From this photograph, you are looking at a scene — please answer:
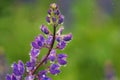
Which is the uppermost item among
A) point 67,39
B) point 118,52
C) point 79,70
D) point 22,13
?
point 22,13

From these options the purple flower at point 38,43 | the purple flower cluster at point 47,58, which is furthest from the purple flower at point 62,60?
the purple flower at point 38,43

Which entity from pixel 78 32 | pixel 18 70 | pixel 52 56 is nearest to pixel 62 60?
pixel 52 56

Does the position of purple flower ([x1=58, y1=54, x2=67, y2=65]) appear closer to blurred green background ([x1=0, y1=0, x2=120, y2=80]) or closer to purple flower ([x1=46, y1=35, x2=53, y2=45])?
purple flower ([x1=46, y1=35, x2=53, y2=45])

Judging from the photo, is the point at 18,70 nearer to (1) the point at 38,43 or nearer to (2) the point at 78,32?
(1) the point at 38,43

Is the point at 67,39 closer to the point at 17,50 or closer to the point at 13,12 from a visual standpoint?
the point at 17,50

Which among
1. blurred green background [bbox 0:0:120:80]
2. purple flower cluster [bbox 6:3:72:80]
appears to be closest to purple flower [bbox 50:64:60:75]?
purple flower cluster [bbox 6:3:72:80]

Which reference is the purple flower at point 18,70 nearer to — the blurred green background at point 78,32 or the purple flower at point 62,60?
the purple flower at point 62,60

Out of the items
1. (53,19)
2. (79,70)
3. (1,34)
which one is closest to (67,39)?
(53,19)

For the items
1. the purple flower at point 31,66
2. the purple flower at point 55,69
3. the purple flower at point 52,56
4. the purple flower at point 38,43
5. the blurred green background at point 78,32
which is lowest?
the purple flower at point 55,69
